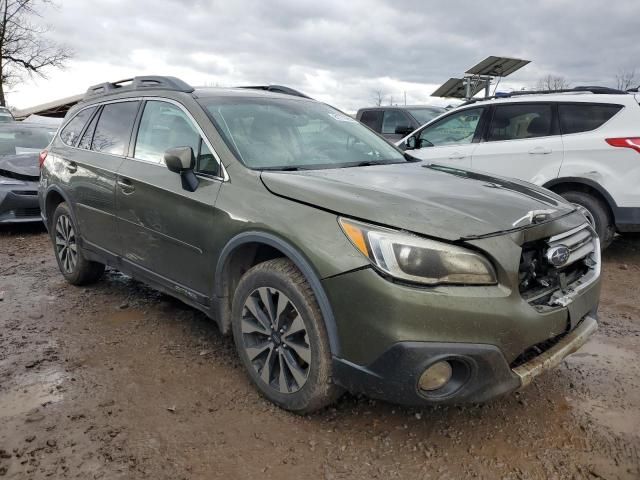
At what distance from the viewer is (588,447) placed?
7.95 feet

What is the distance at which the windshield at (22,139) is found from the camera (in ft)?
26.9

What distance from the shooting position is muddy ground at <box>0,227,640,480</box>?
2301mm

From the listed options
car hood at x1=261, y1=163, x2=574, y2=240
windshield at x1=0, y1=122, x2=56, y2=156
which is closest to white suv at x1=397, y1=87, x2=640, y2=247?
car hood at x1=261, y1=163, x2=574, y2=240

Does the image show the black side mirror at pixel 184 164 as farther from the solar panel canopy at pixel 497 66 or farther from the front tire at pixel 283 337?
the solar panel canopy at pixel 497 66

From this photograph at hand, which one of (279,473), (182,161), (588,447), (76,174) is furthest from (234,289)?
(76,174)

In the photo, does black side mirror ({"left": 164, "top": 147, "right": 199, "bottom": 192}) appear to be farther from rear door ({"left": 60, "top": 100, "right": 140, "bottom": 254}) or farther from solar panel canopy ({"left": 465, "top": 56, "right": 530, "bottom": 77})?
solar panel canopy ({"left": 465, "top": 56, "right": 530, "bottom": 77})

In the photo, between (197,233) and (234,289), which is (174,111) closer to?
(197,233)

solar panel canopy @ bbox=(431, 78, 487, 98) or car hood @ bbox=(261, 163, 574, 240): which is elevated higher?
solar panel canopy @ bbox=(431, 78, 487, 98)

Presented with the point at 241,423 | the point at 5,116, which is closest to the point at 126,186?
the point at 241,423

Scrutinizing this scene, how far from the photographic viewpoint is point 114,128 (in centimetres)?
407

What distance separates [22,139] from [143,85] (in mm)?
5701

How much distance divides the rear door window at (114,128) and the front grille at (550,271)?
2.85 metres

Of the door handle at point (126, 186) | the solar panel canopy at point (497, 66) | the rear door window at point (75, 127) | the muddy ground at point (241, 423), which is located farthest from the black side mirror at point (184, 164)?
the solar panel canopy at point (497, 66)

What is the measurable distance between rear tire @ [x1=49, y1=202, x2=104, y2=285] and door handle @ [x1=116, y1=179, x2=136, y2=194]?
3.38ft
